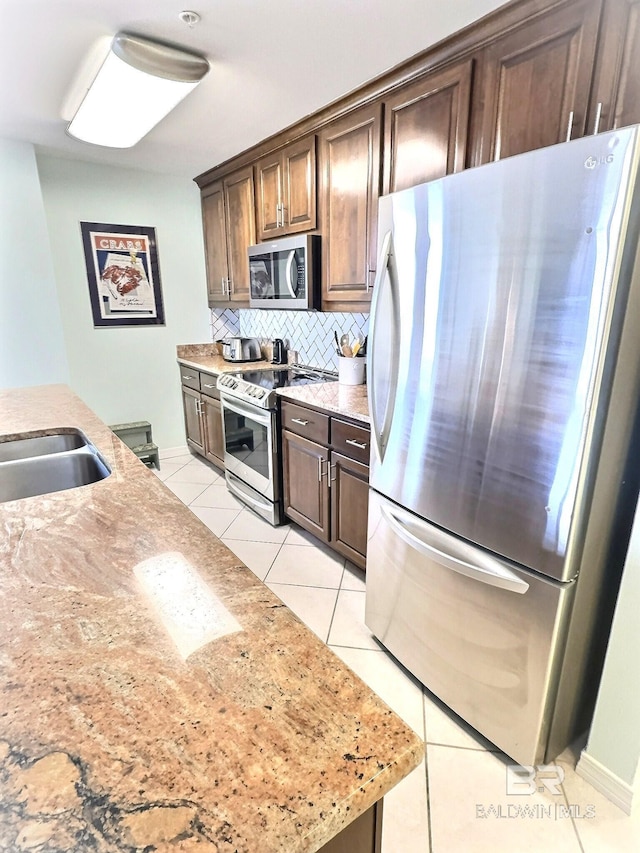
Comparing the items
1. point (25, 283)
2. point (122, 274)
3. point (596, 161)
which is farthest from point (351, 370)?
point (25, 283)

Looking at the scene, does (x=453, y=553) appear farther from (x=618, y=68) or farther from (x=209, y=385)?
(x=209, y=385)

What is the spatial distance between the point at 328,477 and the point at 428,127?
1632mm

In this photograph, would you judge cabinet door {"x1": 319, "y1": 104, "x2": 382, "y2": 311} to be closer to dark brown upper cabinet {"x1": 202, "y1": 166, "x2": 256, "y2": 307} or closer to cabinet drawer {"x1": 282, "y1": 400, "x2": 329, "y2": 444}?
cabinet drawer {"x1": 282, "y1": 400, "x2": 329, "y2": 444}

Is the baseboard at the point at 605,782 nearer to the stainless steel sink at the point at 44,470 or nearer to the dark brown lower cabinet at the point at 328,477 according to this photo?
the dark brown lower cabinet at the point at 328,477

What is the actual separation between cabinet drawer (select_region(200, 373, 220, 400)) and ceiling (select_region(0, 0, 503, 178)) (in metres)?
1.61

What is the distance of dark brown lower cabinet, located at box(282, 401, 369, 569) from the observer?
2.14m

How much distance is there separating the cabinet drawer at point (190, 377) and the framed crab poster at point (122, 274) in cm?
46

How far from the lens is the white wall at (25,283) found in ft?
9.64

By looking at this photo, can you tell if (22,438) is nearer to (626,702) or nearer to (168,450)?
(626,702)

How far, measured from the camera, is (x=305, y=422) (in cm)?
242

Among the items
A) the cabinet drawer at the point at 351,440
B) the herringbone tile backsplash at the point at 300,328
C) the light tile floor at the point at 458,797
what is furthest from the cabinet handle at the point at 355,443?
the herringbone tile backsplash at the point at 300,328

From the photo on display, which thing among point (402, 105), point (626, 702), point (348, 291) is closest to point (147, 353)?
point (348, 291)

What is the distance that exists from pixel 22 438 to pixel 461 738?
1.90m

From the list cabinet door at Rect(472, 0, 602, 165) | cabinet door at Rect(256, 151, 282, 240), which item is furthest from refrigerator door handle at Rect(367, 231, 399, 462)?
cabinet door at Rect(256, 151, 282, 240)
